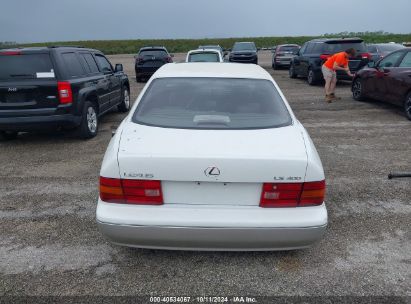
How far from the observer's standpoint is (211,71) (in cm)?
409

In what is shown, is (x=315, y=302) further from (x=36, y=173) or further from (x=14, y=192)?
(x=36, y=173)

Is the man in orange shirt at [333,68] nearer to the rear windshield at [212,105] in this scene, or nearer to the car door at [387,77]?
the car door at [387,77]

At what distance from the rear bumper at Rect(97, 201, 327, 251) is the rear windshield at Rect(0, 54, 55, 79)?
4.45 m

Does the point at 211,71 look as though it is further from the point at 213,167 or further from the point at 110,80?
the point at 110,80

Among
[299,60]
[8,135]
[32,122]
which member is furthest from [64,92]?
[299,60]

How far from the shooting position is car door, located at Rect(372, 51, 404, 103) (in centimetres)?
905

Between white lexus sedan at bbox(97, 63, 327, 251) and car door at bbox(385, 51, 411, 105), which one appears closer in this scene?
white lexus sedan at bbox(97, 63, 327, 251)

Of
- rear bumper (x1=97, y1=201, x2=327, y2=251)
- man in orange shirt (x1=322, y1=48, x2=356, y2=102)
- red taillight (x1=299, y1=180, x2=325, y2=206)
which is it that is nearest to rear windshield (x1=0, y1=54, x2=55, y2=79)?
rear bumper (x1=97, y1=201, x2=327, y2=251)

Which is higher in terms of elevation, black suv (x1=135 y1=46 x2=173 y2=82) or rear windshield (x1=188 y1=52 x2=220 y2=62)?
rear windshield (x1=188 y1=52 x2=220 y2=62)

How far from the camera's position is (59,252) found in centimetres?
346

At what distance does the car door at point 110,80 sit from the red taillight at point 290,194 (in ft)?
21.3

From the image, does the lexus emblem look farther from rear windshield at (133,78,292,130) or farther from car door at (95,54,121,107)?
car door at (95,54,121,107)

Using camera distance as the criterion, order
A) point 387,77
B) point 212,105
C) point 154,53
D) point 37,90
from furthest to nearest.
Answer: point 154,53 → point 387,77 → point 37,90 → point 212,105

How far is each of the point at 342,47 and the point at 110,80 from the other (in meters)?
9.19
